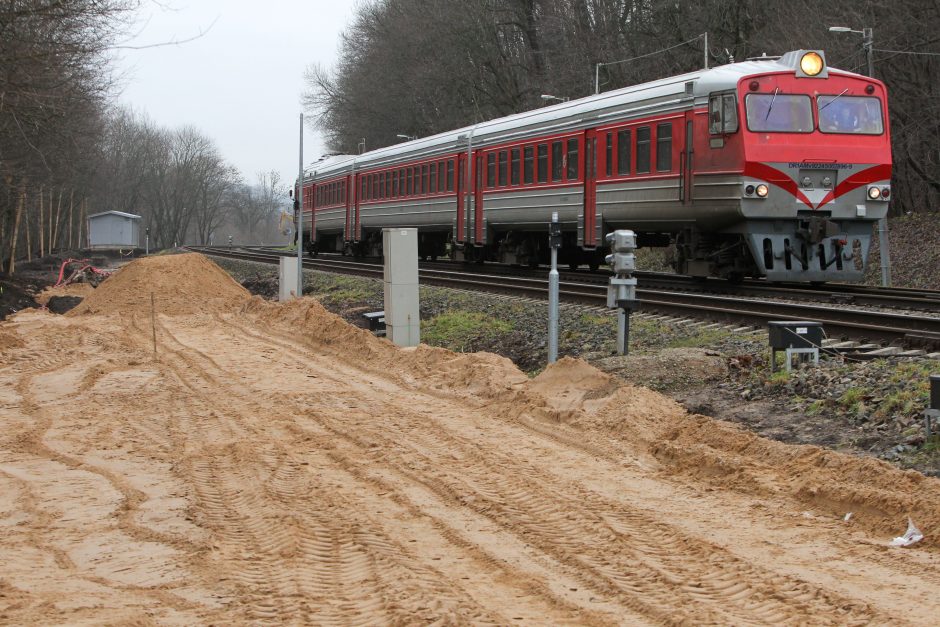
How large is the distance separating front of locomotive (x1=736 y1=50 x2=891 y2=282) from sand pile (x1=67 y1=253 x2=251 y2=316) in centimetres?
1210

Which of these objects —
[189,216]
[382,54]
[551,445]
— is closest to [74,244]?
[189,216]

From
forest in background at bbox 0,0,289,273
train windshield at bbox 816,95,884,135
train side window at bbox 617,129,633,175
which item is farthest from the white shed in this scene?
train windshield at bbox 816,95,884,135

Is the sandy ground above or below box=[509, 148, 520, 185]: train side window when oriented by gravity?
below

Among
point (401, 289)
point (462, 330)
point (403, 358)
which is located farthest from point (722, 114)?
point (403, 358)

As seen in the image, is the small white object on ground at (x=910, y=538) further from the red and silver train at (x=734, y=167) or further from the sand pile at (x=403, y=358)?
the red and silver train at (x=734, y=167)

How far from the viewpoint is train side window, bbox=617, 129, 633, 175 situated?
21.0 m

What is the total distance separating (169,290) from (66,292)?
9.43 meters

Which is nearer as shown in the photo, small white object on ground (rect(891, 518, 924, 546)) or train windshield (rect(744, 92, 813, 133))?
small white object on ground (rect(891, 518, 924, 546))

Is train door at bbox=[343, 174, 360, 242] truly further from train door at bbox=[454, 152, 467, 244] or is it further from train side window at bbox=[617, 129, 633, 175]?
train side window at bbox=[617, 129, 633, 175]

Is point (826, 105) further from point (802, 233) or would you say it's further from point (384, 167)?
point (384, 167)

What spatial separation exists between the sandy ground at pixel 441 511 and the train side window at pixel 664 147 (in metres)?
8.15

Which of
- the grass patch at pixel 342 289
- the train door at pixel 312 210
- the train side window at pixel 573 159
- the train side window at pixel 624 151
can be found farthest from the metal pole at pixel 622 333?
the train door at pixel 312 210

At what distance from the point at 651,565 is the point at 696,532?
0.77 m

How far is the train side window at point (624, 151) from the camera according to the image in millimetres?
20984
